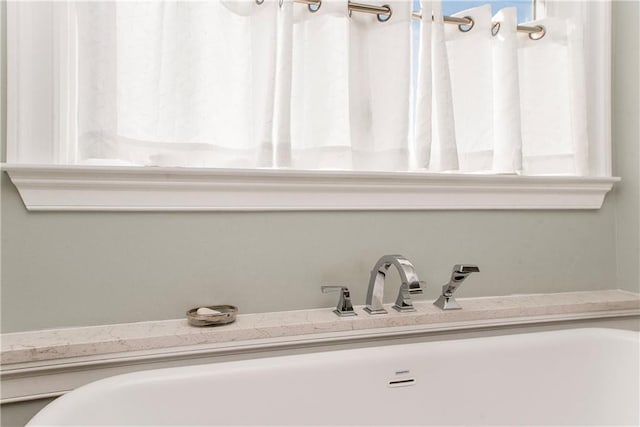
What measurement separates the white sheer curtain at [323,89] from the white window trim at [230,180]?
0.05m

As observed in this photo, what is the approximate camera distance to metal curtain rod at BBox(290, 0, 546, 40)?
122cm

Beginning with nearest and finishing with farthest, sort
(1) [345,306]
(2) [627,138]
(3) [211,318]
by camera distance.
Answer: (3) [211,318], (1) [345,306], (2) [627,138]

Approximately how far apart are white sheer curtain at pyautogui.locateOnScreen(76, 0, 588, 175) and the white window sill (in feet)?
0.14

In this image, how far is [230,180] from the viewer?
1.15 m

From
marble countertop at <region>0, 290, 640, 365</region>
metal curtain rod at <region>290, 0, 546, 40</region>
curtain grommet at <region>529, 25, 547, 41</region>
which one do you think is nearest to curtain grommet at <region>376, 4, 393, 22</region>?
metal curtain rod at <region>290, 0, 546, 40</region>

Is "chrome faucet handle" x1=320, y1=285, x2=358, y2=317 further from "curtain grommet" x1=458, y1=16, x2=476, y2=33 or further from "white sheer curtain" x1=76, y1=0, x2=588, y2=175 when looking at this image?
"curtain grommet" x1=458, y1=16, x2=476, y2=33

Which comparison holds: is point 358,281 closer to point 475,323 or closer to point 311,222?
point 311,222

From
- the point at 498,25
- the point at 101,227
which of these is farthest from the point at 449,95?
the point at 101,227

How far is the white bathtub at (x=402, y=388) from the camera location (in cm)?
94

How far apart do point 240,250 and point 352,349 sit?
1.27ft

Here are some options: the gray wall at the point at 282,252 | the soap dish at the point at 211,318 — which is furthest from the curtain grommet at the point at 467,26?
the soap dish at the point at 211,318

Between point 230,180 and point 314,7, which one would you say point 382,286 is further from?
point 314,7

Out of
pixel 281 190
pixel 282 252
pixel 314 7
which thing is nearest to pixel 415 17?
pixel 314 7

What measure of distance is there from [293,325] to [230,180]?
40 cm
